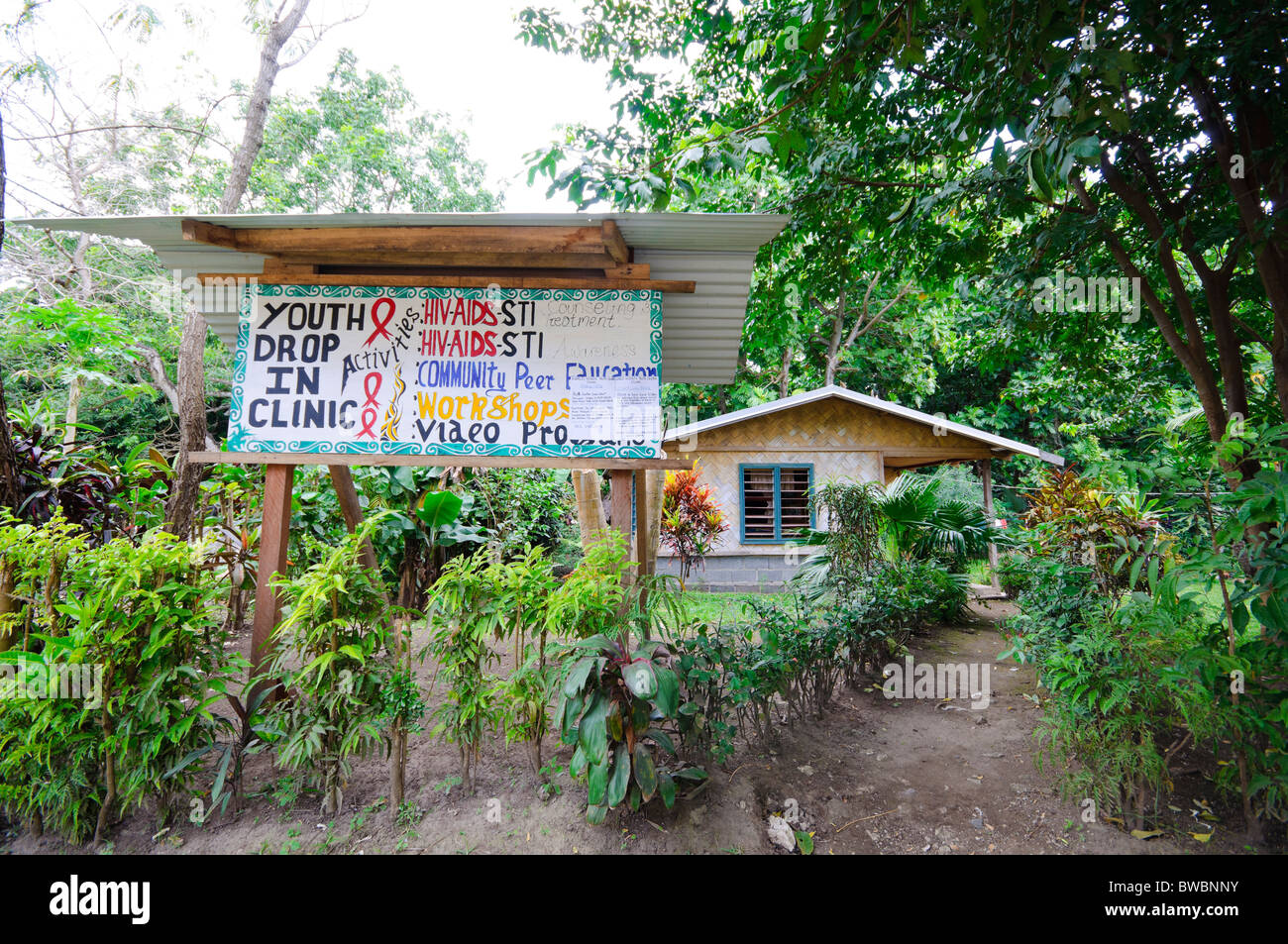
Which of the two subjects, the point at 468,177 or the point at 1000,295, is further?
the point at 468,177

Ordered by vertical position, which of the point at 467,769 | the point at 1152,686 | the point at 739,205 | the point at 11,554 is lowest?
the point at 467,769

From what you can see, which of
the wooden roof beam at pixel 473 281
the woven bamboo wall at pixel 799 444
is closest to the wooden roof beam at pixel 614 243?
the wooden roof beam at pixel 473 281

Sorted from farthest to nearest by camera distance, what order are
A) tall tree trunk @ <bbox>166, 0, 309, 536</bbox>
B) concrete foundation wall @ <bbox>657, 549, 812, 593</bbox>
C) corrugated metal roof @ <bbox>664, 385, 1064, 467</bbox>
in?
concrete foundation wall @ <bbox>657, 549, 812, 593</bbox> → corrugated metal roof @ <bbox>664, 385, 1064, 467</bbox> → tall tree trunk @ <bbox>166, 0, 309, 536</bbox>

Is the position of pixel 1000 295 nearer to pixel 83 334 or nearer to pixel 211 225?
pixel 211 225

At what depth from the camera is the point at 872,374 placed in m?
21.1

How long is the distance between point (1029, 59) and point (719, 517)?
10140 mm

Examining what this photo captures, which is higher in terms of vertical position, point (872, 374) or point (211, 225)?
point (872, 374)

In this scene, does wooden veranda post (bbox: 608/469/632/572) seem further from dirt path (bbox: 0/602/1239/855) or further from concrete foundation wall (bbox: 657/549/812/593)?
concrete foundation wall (bbox: 657/549/812/593)

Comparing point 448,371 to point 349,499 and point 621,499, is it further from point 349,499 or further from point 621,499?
point 349,499

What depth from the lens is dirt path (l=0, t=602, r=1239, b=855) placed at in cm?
307

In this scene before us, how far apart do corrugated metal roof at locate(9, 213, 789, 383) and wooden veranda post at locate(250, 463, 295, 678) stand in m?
1.33

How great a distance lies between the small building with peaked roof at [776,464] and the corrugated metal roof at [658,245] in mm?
7503

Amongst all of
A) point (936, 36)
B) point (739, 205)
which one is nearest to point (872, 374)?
point (739, 205)

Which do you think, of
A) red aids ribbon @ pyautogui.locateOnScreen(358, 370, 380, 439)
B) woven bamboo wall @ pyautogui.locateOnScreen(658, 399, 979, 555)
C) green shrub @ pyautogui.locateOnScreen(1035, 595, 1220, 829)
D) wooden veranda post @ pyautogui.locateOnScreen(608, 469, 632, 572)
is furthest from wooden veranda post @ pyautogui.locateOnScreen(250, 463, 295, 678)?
woven bamboo wall @ pyautogui.locateOnScreen(658, 399, 979, 555)
